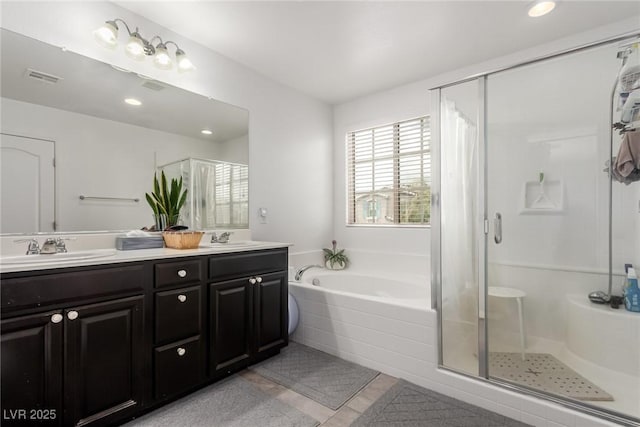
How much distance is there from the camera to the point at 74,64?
168 centimetres

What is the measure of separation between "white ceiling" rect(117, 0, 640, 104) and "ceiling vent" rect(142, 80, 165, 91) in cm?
39

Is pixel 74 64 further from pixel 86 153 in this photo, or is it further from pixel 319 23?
pixel 319 23

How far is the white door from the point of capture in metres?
1.47

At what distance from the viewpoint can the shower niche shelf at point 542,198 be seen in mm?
2230

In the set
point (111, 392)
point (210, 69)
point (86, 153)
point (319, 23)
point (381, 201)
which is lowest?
point (111, 392)

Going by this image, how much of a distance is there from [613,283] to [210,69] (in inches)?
137

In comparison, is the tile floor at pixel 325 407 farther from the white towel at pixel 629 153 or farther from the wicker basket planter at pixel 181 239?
the white towel at pixel 629 153

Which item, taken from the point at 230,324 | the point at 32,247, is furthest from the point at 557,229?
the point at 32,247

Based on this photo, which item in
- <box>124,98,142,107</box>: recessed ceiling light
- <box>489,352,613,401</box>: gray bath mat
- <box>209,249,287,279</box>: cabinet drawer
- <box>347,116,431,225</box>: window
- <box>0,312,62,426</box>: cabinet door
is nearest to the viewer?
<box>0,312,62,426</box>: cabinet door

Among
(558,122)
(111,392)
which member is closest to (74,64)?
(111,392)

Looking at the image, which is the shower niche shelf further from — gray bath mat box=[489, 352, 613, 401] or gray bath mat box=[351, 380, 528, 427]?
gray bath mat box=[351, 380, 528, 427]

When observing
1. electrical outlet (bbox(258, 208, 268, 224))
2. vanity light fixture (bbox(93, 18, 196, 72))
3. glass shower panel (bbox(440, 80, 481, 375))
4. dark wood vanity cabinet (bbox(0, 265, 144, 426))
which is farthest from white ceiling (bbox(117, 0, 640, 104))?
dark wood vanity cabinet (bbox(0, 265, 144, 426))

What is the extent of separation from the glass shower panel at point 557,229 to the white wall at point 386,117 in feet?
1.29

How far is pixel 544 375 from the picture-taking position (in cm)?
174
